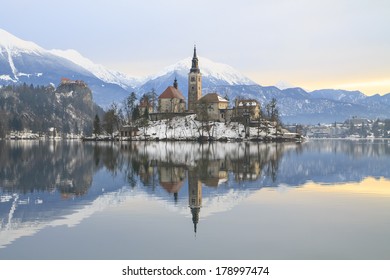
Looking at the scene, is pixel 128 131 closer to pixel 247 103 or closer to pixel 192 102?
pixel 192 102

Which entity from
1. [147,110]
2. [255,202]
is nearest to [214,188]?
[255,202]

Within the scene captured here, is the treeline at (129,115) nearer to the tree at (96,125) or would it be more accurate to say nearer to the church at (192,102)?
the tree at (96,125)

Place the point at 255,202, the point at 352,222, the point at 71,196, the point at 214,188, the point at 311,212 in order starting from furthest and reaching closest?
the point at 214,188, the point at 71,196, the point at 255,202, the point at 311,212, the point at 352,222

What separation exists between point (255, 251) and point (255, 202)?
11.3 m

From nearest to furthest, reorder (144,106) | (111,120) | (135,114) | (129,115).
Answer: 1. (111,120)
2. (135,114)
3. (129,115)
4. (144,106)

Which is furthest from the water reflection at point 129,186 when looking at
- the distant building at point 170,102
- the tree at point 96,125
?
the distant building at point 170,102

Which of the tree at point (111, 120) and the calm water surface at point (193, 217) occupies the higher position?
the tree at point (111, 120)

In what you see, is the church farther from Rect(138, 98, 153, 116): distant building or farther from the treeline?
the treeline

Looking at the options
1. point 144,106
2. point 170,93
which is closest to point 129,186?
point 170,93

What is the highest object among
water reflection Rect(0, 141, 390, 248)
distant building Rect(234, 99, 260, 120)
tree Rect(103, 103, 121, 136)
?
distant building Rect(234, 99, 260, 120)

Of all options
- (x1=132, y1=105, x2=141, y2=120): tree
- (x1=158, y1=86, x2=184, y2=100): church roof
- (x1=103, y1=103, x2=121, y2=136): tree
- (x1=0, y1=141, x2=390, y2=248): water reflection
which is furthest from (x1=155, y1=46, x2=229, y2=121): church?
(x1=0, y1=141, x2=390, y2=248): water reflection

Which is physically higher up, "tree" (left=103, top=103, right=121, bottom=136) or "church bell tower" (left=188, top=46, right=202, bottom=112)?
"church bell tower" (left=188, top=46, right=202, bottom=112)

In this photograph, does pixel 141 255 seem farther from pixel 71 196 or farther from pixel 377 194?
pixel 377 194

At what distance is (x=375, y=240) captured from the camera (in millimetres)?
19078
